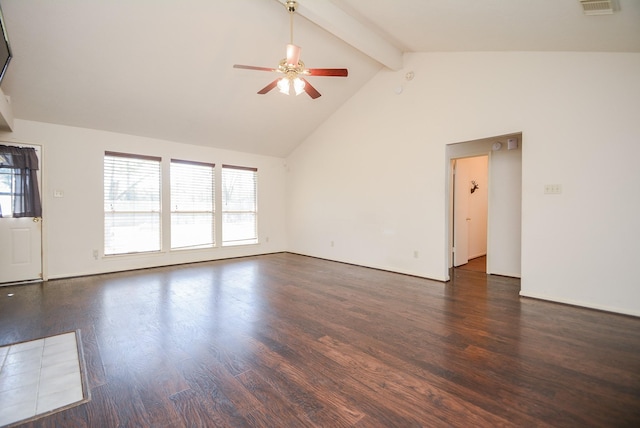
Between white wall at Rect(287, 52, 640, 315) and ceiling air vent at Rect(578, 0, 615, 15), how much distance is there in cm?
103

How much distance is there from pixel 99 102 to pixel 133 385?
4412mm

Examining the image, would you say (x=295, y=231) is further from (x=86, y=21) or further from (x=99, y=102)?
(x=86, y=21)

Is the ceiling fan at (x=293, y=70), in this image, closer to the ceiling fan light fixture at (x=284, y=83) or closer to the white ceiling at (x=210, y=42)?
the ceiling fan light fixture at (x=284, y=83)

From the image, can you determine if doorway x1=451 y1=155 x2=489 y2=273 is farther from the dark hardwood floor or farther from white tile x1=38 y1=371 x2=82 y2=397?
white tile x1=38 y1=371 x2=82 y2=397

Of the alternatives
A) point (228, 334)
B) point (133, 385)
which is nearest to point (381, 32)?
point (228, 334)

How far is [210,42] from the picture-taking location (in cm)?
388

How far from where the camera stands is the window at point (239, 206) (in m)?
6.62

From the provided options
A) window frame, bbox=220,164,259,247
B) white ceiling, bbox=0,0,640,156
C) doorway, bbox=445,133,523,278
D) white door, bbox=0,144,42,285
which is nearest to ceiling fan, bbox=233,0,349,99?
white ceiling, bbox=0,0,640,156

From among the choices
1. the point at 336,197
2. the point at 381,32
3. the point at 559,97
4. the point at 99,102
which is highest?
the point at 381,32

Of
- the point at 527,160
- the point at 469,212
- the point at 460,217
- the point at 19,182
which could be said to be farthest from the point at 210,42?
the point at 469,212

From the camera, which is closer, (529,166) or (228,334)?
(228,334)

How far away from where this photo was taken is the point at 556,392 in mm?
1774

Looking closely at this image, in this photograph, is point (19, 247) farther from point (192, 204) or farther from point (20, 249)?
point (192, 204)

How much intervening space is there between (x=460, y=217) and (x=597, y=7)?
12.7 feet
